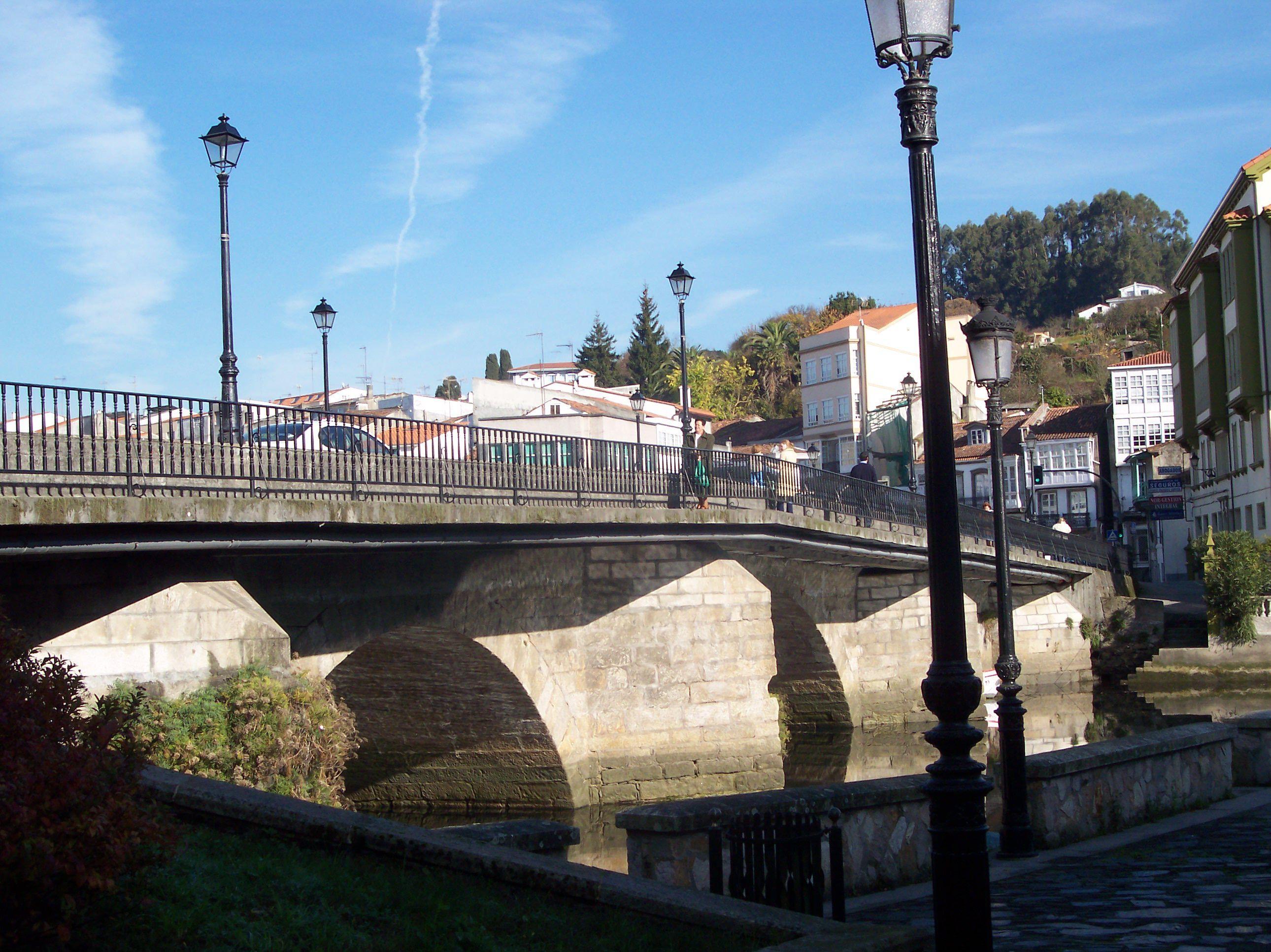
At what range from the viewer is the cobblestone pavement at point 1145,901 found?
20.2ft

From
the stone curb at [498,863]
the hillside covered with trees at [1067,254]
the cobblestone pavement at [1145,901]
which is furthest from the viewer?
the hillside covered with trees at [1067,254]

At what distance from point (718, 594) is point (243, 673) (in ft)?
32.7

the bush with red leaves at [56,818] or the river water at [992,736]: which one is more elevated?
the bush with red leaves at [56,818]

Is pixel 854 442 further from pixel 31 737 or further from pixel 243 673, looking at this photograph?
pixel 31 737

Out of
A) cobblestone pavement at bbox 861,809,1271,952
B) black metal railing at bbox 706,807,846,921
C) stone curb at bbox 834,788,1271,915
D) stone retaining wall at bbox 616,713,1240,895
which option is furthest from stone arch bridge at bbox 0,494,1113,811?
cobblestone pavement at bbox 861,809,1271,952

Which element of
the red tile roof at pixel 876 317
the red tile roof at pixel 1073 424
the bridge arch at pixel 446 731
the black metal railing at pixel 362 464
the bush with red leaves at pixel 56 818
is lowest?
the bridge arch at pixel 446 731

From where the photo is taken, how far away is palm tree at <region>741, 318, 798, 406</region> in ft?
305

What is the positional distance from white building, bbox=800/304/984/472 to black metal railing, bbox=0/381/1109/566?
44963mm

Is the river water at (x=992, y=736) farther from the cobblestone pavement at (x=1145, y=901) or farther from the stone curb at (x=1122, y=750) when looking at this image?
the cobblestone pavement at (x=1145, y=901)

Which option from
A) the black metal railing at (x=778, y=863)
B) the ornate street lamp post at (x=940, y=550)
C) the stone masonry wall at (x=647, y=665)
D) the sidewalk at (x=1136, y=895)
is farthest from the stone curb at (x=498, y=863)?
the stone masonry wall at (x=647, y=665)

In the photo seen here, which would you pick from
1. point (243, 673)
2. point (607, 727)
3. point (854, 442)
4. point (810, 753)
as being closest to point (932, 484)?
point (243, 673)

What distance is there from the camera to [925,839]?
8648mm

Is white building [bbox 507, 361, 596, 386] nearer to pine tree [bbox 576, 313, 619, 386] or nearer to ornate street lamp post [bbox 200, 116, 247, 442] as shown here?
pine tree [bbox 576, 313, 619, 386]

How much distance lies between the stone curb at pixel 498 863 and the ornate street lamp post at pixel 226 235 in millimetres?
7054
